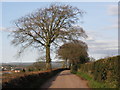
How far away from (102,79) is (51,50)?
21.2 meters

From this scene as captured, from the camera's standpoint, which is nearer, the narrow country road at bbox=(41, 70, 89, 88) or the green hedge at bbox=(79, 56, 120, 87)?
the green hedge at bbox=(79, 56, 120, 87)

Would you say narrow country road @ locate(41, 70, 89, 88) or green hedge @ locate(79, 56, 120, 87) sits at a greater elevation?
green hedge @ locate(79, 56, 120, 87)

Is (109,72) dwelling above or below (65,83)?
above

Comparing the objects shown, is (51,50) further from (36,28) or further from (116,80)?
(116,80)

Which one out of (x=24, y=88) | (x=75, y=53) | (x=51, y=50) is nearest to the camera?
(x=24, y=88)

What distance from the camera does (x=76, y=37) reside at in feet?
123

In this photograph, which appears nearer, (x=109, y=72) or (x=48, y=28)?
(x=109, y=72)

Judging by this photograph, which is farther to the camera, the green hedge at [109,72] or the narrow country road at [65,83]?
the narrow country road at [65,83]

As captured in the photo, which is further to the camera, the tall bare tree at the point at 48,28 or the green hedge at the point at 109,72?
the tall bare tree at the point at 48,28

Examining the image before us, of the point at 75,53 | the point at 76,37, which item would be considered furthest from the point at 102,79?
the point at 75,53

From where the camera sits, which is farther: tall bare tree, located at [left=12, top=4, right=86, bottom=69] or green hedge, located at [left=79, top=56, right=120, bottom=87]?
tall bare tree, located at [left=12, top=4, right=86, bottom=69]

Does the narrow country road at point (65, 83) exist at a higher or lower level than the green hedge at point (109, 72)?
lower

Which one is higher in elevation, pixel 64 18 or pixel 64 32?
pixel 64 18

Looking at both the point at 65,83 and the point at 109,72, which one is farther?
the point at 65,83
